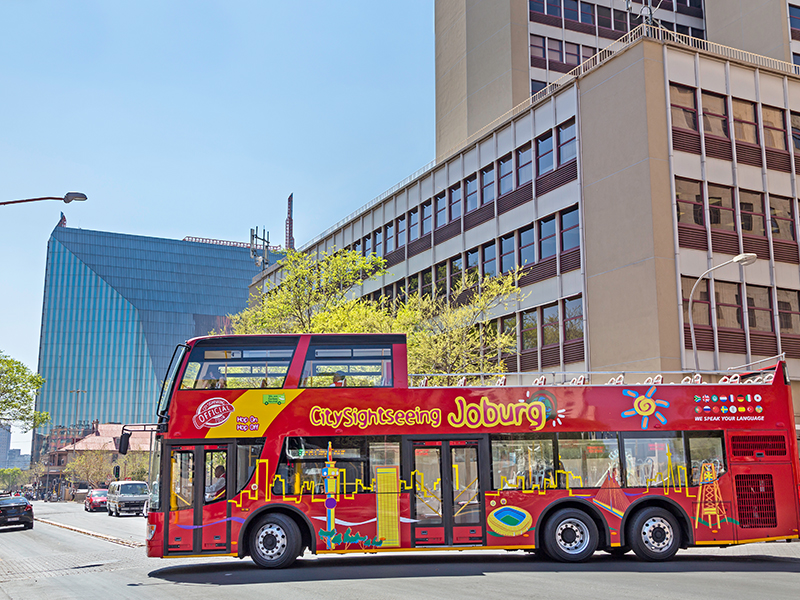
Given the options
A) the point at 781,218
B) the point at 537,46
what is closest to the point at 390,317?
the point at 781,218

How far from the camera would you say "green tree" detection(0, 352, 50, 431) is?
168 ft

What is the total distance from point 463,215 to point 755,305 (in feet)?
47.9

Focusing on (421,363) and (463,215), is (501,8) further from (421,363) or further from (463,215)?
(421,363)

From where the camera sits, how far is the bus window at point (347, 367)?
1473 centimetres

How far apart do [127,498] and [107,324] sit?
11643 centimetres

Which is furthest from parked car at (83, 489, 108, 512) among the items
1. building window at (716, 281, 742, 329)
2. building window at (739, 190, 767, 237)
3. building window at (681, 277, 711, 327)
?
building window at (739, 190, 767, 237)

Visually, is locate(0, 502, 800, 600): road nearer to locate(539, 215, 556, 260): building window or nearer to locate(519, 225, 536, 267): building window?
locate(539, 215, 556, 260): building window

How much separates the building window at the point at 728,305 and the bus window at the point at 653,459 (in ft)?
52.0

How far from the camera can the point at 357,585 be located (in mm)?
11852

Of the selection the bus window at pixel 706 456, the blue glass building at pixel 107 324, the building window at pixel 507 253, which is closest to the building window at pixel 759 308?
the building window at pixel 507 253

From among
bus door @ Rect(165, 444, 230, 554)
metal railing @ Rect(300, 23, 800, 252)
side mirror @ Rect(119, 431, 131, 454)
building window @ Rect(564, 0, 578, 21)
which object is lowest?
bus door @ Rect(165, 444, 230, 554)

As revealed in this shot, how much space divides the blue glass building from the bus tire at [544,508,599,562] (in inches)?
5607

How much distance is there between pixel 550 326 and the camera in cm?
3359

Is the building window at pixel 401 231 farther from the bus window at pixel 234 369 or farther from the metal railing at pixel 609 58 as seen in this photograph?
the bus window at pixel 234 369
